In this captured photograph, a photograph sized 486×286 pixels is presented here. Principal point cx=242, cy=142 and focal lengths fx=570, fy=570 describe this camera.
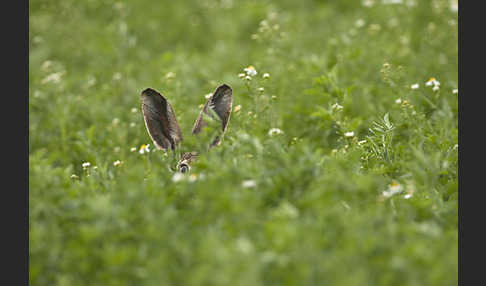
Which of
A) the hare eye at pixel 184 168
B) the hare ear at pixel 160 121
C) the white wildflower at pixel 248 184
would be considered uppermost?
the hare ear at pixel 160 121

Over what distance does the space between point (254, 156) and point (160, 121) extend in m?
0.96

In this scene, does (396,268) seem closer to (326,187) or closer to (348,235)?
(348,235)

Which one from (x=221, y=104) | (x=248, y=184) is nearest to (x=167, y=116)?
(x=221, y=104)

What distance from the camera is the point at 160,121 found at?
4488 mm

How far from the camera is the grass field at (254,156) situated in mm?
2973

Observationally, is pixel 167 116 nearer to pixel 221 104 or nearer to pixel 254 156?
pixel 221 104

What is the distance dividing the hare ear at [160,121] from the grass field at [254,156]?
0.18 metres

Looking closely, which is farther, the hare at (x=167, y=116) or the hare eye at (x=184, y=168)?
the hare at (x=167, y=116)

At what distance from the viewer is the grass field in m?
2.97

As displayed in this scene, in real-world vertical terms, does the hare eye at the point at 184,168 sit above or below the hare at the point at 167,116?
below

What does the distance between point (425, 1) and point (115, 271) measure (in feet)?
21.6

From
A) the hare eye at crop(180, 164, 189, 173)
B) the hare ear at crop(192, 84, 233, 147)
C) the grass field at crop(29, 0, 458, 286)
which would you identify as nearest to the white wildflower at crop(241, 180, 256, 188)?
the grass field at crop(29, 0, 458, 286)

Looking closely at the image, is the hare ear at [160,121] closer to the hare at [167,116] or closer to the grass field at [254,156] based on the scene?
the hare at [167,116]

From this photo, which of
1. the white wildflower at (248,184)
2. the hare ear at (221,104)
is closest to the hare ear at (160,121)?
the hare ear at (221,104)
